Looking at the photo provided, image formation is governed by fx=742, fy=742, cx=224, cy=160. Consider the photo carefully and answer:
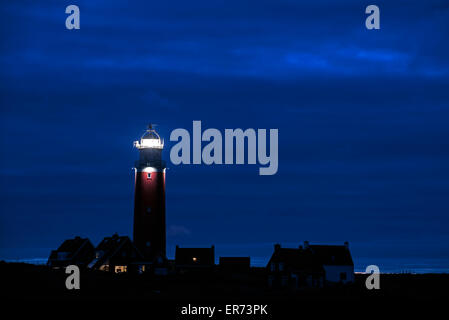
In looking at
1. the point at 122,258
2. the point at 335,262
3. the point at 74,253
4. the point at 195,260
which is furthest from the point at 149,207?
the point at 335,262

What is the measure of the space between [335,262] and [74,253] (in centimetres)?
3826

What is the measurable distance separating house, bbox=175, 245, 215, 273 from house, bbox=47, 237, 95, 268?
40.4ft

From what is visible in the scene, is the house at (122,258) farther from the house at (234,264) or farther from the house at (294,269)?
the house at (234,264)

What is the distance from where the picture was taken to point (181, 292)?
76125 mm

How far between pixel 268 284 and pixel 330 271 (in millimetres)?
7995

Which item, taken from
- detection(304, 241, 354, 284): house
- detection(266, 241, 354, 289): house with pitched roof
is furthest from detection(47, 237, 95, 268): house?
detection(304, 241, 354, 284): house

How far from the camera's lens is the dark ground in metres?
65.4

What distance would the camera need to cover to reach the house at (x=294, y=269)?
84938 millimetres
